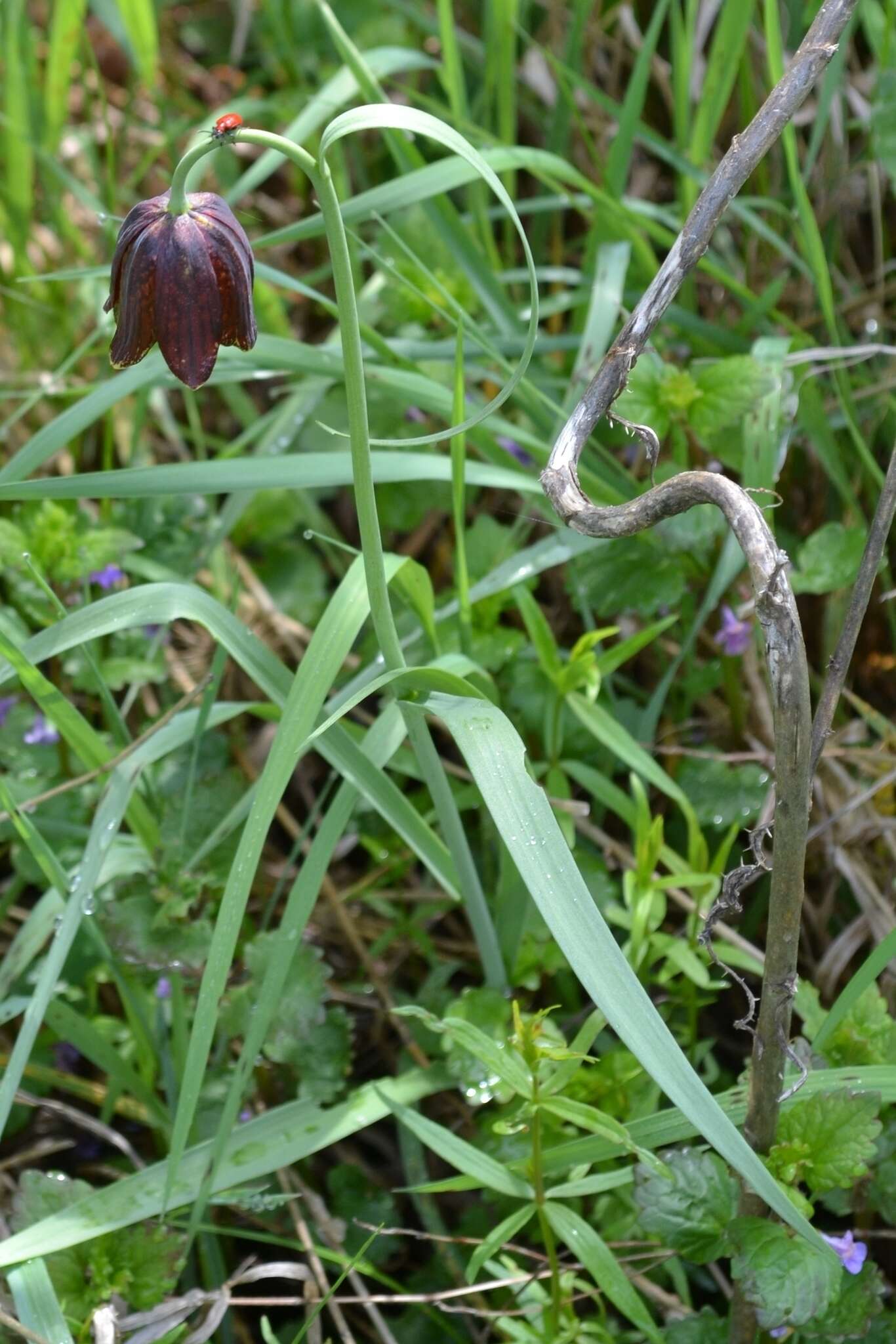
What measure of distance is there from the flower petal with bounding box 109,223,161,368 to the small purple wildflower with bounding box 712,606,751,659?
3.30ft

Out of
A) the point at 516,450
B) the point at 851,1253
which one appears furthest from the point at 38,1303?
the point at 516,450

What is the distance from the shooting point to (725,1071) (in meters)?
1.84

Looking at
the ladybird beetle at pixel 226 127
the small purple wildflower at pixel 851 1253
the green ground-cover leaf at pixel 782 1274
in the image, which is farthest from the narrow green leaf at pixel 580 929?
the ladybird beetle at pixel 226 127

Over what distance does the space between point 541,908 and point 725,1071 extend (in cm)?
87

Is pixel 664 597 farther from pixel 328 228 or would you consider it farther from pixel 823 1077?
pixel 328 228

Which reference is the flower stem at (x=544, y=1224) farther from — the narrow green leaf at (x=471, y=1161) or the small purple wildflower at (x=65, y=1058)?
the small purple wildflower at (x=65, y=1058)

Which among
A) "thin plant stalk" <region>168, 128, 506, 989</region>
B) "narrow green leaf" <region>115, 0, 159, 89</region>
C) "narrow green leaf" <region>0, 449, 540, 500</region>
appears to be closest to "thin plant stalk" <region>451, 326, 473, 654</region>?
"narrow green leaf" <region>0, 449, 540, 500</region>

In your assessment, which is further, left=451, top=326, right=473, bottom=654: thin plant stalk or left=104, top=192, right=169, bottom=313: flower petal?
left=451, top=326, right=473, bottom=654: thin plant stalk

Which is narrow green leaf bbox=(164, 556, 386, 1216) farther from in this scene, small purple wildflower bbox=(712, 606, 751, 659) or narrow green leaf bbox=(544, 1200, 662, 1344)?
small purple wildflower bbox=(712, 606, 751, 659)

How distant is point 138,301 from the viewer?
108cm

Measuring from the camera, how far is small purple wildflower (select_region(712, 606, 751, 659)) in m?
1.85

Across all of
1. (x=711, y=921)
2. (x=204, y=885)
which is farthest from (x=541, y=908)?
(x=204, y=885)

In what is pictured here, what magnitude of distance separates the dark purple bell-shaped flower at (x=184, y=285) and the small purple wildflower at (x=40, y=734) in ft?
3.04

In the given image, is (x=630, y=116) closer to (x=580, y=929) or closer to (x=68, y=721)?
(x=68, y=721)
